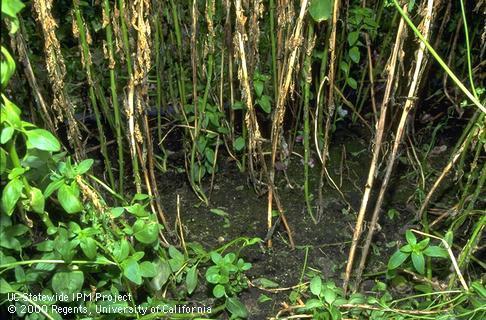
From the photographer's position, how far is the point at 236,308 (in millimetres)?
1424

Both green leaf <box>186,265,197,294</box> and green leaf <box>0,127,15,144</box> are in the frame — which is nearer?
green leaf <box>0,127,15,144</box>

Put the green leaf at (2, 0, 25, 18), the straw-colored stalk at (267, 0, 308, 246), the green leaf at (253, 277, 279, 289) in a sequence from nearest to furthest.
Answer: the green leaf at (2, 0, 25, 18), the straw-colored stalk at (267, 0, 308, 246), the green leaf at (253, 277, 279, 289)

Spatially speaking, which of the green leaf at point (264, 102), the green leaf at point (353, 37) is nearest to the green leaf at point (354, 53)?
the green leaf at point (353, 37)

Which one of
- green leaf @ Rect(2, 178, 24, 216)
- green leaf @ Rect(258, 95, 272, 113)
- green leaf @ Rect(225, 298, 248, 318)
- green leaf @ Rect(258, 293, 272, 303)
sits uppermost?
green leaf @ Rect(2, 178, 24, 216)

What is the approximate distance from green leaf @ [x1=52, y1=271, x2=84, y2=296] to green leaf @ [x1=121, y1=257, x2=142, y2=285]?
3.5 inches

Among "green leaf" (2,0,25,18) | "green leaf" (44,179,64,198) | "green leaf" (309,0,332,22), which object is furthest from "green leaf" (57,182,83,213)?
"green leaf" (309,0,332,22)

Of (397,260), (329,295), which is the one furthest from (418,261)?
(329,295)

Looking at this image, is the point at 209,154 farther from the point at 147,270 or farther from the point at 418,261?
the point at 418,261

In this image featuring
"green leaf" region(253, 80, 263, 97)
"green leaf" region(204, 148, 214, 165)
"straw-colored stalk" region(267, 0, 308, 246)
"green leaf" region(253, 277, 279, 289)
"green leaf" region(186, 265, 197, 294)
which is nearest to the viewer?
"straw-colored stalk" region(267, 0, 308, 246)

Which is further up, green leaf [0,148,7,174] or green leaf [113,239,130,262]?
green leaf [0,148,7,174]

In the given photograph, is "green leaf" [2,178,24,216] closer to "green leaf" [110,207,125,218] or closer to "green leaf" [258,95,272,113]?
"green leaf" [110,207,125,218]

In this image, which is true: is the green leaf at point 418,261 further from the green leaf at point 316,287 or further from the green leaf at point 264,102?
the green leaf at point 264,102

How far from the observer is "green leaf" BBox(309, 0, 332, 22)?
1.33m

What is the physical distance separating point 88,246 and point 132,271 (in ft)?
0.36
